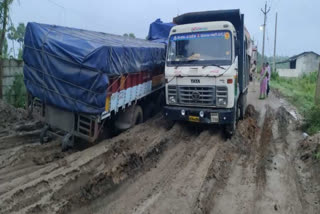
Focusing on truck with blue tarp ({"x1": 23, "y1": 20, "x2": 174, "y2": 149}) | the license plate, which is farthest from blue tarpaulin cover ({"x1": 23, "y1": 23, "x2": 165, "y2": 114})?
the license plate

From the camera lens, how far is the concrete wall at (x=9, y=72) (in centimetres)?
1002

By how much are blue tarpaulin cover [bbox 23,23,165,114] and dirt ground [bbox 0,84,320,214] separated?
1155 mm

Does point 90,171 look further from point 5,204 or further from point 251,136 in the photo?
point 251,136

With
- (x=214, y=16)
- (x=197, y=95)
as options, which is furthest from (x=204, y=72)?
(x=214, y=16)

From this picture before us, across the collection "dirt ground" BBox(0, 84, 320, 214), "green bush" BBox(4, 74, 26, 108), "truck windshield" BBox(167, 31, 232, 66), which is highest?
"truck windshield" BBox(167, 31, 232, 66)

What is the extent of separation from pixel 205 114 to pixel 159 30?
23.9ft

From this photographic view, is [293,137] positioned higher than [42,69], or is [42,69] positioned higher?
[42,69]

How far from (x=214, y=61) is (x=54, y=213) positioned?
5401 millimetres

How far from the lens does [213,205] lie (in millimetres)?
4598

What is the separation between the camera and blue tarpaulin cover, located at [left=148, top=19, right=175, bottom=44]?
13648 mm

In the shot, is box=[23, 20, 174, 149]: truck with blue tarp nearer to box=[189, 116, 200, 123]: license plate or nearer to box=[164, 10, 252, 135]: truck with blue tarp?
box=[164, 10, 252, 135]: truck with blue tarp

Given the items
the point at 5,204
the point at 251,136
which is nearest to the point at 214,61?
the point at 251,136

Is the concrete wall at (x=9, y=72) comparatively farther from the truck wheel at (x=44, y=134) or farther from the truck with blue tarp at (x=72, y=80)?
the truck wheel at (x=44, y=134)

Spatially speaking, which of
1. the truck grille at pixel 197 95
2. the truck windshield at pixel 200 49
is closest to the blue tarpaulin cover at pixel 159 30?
the truck windshield at pixel 200 49
